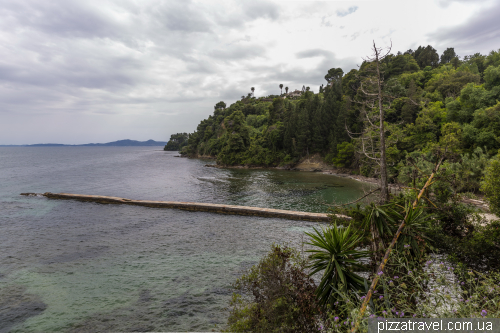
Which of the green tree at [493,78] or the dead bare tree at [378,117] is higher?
the green tree at [493,78]

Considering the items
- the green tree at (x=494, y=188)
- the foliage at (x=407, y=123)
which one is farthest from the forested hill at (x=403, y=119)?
the green tree at (x=494, y=188)

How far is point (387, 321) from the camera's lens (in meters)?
2.90

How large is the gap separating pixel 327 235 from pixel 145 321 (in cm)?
600

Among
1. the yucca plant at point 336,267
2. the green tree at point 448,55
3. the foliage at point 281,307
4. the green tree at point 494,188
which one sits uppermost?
the green tree at point 448,55

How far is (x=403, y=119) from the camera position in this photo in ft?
106

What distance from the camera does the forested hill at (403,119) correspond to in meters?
24.8

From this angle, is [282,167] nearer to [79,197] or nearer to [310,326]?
[79,197]

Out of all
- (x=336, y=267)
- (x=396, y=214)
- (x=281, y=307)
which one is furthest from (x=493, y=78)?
(x=281, y=307)

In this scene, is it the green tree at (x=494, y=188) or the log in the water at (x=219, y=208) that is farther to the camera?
the log in the water at (x=219, y=208)

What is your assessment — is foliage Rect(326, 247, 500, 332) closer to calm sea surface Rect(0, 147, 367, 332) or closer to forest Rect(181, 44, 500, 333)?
forest Rect(181, 44, 500, 333)

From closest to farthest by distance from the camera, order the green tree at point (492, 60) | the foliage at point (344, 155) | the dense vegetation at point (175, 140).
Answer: the foliage at point (344, 155) → the green tree at point (492, 60) → the dense vegetation at point (175, 140)

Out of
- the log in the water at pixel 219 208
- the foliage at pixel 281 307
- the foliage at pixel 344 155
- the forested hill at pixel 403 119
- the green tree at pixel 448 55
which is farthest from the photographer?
the green tree at pixel 448 55

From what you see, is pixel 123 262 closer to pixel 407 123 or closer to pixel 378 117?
pixel 378 117

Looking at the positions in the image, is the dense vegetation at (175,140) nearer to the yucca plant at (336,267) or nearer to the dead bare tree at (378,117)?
the dead bare tree at (378,117)
